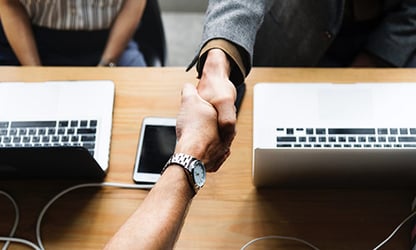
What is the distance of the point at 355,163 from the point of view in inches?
31.6

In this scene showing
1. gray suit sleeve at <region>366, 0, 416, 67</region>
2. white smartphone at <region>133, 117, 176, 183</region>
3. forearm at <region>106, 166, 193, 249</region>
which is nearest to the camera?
forearm at <region>106, 166, 193, 249</region>

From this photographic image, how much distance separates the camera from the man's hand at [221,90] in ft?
2.60

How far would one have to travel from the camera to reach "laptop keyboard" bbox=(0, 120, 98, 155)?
923 mm

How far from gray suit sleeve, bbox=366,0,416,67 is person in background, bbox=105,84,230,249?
0.51 meters

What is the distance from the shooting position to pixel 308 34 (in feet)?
3.64

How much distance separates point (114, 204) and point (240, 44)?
0.34 meters

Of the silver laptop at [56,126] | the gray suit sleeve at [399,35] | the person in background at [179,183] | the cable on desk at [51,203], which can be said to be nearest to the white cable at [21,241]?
the cable on desk at [51,203]

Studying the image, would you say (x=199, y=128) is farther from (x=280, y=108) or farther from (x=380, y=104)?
(x=380, y=104)

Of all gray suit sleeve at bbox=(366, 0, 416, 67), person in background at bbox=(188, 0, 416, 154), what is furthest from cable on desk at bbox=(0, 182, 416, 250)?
gray suit sleeve at bbox=(366, 0, 416, 67)

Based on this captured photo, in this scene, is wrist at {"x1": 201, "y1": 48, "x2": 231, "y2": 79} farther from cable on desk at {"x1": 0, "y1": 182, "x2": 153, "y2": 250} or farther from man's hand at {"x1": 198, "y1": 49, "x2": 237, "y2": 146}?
cable on desk at {"x1": 0, "y1": 182, "x2": 153, "y2": 250}

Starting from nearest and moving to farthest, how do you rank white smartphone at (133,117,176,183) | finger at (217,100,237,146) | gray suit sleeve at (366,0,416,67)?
finger at (217,100,237,146), white smartphone at (133,117,176,183), gray suit sleeve at (366,0,416,67)

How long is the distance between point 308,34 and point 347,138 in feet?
1.08

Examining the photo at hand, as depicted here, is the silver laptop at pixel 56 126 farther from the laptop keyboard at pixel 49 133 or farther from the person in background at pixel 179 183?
the person in background at pixel 179 183

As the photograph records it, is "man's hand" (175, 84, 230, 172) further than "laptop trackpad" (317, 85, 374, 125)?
No
